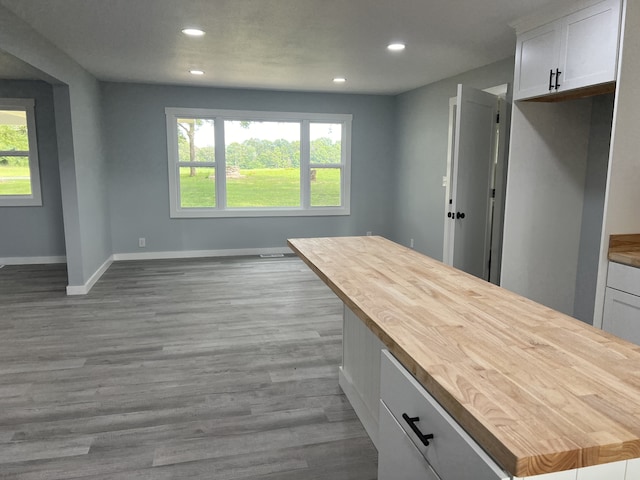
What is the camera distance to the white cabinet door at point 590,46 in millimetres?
2641

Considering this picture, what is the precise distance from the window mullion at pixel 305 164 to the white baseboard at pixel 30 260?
135 inches

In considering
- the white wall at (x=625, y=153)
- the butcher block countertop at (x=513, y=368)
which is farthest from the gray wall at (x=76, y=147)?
the white wall at (x=625, y=153)

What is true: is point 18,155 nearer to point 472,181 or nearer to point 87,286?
point 87,286

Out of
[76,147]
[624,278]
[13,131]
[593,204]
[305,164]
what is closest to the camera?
[624,278]

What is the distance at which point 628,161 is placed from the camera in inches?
104

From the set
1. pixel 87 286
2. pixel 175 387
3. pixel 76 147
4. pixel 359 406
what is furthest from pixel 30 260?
pixel 359 406

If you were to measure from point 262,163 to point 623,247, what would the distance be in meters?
5.07

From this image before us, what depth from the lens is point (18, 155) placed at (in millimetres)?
6094

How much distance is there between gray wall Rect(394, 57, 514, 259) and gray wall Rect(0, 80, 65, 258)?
4739 mm

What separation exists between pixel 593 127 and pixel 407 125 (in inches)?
133

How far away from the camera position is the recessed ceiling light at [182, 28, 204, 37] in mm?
3615

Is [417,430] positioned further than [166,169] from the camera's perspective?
No

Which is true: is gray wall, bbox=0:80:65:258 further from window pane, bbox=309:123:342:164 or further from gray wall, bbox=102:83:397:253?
window pane, bbox=309:123:342:164

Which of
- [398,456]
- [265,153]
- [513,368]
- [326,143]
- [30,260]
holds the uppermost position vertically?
[326,143]
